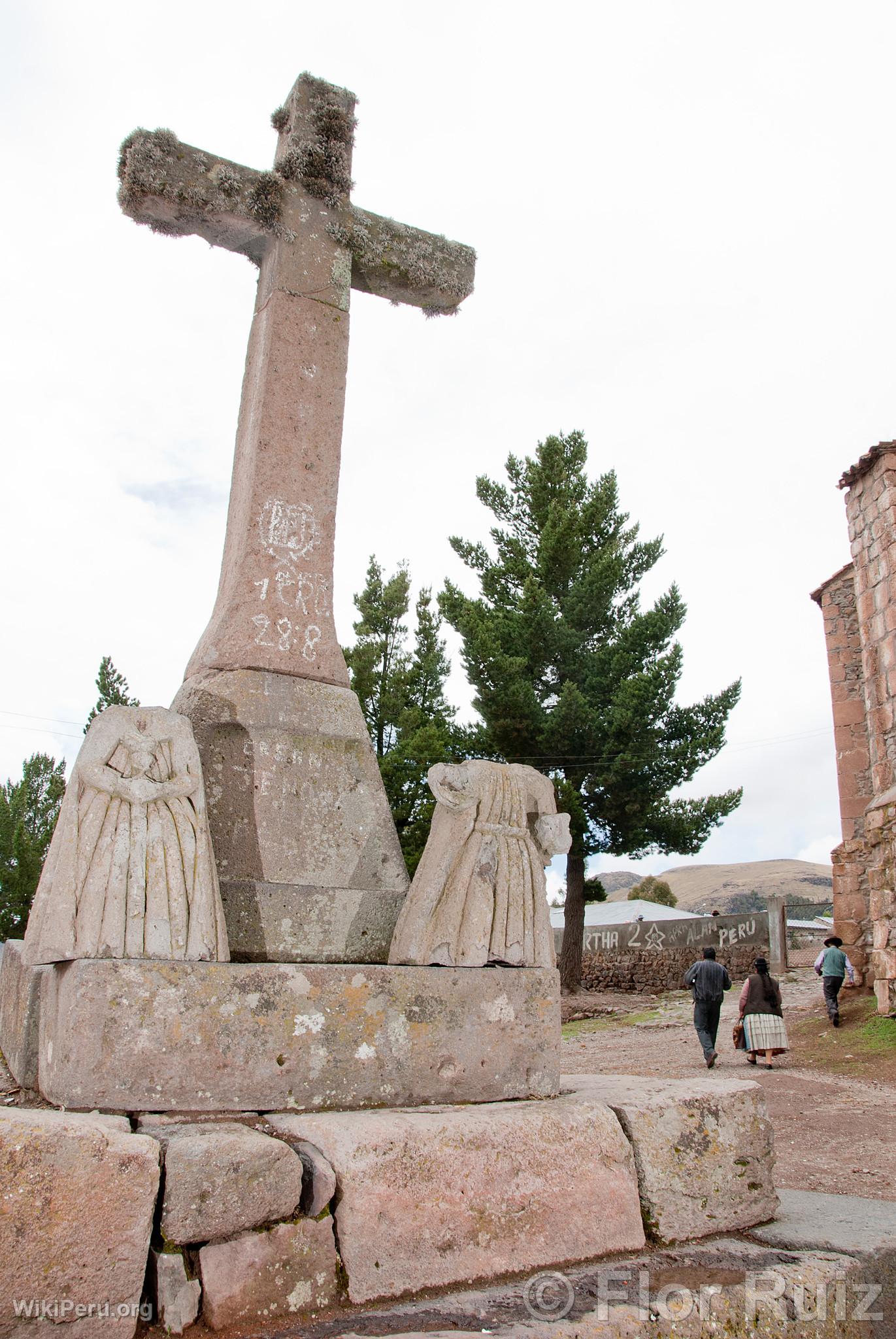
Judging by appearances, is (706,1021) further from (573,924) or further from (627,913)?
(627,913)

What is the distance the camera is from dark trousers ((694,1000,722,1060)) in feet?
36.2

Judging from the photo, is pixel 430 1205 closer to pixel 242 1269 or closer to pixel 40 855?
pixel 242 1269

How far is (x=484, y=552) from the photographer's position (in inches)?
798

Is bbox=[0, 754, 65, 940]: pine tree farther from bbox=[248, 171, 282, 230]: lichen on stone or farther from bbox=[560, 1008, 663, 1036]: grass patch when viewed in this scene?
bbox=[248, 171, 282, 230]: lichen on stone

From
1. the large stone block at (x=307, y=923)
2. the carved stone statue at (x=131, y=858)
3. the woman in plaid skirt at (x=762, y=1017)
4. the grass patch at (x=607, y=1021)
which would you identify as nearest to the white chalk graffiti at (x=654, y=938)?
the grass patch at (x=607, y=1021)

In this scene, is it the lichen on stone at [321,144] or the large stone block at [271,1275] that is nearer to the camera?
the large stone block at [271,1275]

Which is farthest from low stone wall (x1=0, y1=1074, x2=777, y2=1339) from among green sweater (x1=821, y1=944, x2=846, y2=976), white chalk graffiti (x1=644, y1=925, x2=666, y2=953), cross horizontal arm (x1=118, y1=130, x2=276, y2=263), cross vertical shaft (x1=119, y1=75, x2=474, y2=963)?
white chalk graffiti (x1=644, y1=925, x2=666, y2=953)

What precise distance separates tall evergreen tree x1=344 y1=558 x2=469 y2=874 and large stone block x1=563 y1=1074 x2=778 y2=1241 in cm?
1243

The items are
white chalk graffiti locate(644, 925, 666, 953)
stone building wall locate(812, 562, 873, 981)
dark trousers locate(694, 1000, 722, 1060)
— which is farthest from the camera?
Result: white chalk graffiti locate(644, 925, 666, 953)

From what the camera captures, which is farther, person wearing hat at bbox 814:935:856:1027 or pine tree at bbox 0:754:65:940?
pine tree at bbox 0:754:65:940

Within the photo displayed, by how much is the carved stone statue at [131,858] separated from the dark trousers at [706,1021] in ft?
30.5

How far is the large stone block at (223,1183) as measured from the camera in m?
2.33

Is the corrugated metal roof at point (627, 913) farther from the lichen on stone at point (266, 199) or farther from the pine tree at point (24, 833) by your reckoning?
the lichen on stone at point (266, 199)

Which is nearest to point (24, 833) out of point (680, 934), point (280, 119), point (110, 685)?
point (110, 685)
